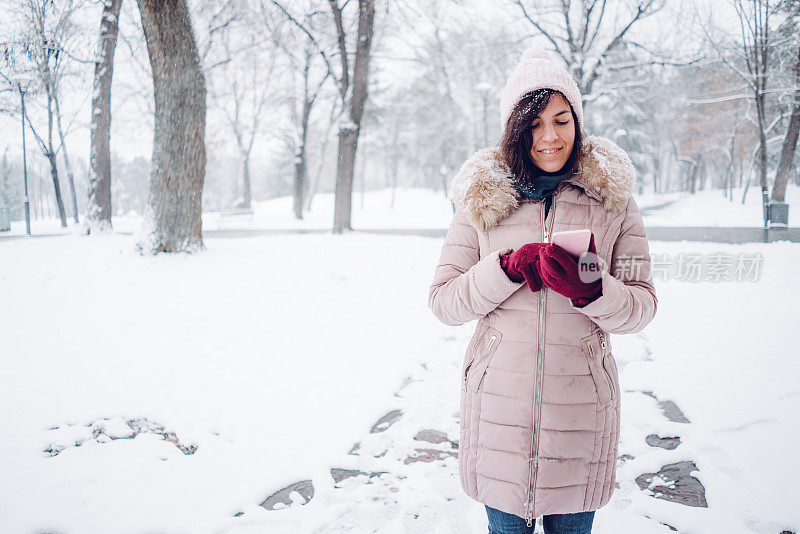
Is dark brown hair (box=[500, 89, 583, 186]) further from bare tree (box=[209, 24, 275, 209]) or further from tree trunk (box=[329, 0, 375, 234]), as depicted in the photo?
bare tree (box=[209, 24, 275, 209])

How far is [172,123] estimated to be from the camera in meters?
6.92

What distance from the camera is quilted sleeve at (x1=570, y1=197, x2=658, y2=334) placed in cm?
138

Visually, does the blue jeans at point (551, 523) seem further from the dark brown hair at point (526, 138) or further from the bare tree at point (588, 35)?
the bare tree at point (588, 35)

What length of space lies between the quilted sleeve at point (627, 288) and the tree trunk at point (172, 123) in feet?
22.6

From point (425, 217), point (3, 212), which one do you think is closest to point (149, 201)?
point (3, 212)

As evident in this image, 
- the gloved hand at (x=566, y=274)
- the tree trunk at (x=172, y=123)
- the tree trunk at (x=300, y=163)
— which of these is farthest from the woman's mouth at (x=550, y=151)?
the tree trunk at (x=300, y=163)

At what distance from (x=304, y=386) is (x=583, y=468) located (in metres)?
3.22

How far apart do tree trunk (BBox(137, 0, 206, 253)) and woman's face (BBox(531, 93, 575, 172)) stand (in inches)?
262

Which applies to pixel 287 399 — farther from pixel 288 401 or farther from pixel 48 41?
pixel 48 41

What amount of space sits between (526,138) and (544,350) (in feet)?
2.57

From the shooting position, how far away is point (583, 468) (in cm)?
157

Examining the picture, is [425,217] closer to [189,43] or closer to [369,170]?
[189,43]

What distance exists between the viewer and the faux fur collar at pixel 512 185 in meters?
1.56

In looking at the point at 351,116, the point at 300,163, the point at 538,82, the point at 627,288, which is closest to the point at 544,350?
the point at 627,288
